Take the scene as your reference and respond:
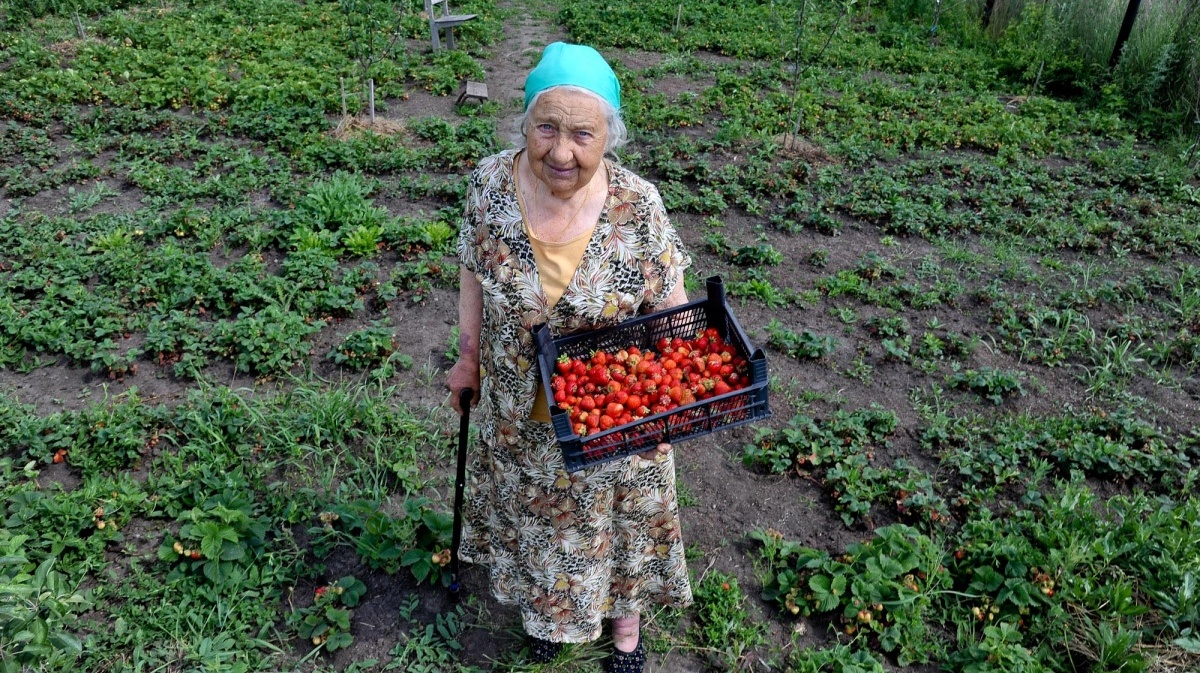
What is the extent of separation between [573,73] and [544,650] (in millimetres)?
2082

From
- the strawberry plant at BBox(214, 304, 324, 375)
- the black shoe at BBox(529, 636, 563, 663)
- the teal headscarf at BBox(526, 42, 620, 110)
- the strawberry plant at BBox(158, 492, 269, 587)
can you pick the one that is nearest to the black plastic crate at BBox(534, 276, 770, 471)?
the teal headscarf at BBox(526, 42, 620, 110)

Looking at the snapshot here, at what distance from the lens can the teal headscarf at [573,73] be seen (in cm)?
220

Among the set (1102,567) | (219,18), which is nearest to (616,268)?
(1102,567)

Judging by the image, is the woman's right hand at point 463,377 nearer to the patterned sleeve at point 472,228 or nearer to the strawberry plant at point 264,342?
the patterned sleeve at point 472,228

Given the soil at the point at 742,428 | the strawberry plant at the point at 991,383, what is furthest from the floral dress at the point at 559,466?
the strawberry plant at the point at 991,383

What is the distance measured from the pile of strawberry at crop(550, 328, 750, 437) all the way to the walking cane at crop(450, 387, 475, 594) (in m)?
0.49

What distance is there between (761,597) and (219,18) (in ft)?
34.9

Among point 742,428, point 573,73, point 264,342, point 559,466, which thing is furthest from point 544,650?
point 264,342

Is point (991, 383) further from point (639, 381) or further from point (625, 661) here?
point (639, 381)

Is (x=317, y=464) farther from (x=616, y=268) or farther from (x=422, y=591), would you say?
(x=616, y=268)

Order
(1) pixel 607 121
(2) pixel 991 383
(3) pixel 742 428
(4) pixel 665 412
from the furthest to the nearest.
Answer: (2) pixel 991 383
(3) pixel 742 428
(1) pixel 607 121
(4) pixel 665 412

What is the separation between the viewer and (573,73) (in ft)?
7.19

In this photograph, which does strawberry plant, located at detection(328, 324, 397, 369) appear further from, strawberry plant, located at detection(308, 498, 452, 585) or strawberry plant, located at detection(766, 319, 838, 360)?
strawberry plant, located at detection(766, 319, 838, 360)

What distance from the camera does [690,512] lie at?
12.5 ft
